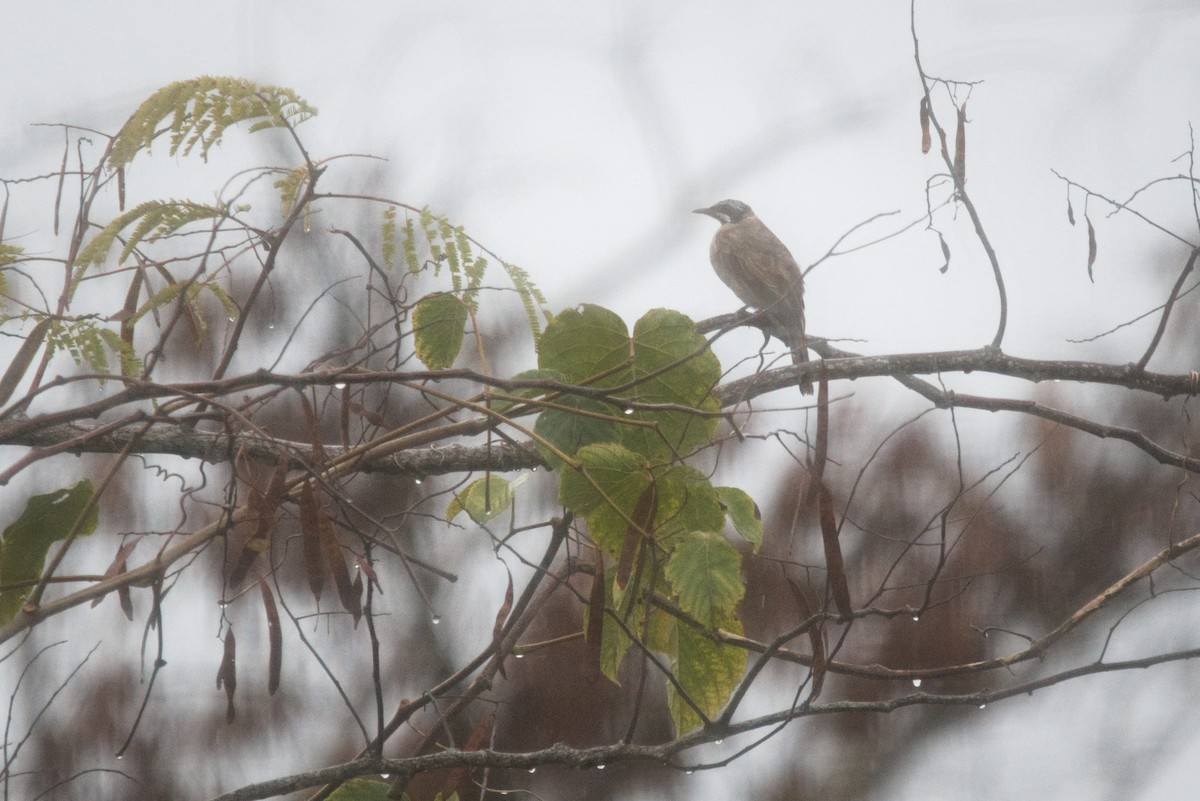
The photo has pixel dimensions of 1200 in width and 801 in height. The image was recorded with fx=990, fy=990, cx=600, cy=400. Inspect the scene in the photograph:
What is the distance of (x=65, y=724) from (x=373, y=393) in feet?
4.92

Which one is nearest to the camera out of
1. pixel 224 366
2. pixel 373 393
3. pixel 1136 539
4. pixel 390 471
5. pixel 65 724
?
pixel 224 366

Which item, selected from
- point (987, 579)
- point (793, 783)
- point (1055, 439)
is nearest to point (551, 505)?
point (793, 783)

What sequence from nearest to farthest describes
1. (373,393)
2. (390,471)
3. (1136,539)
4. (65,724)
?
(390,471), (65,724), (1136,539), (373,393)

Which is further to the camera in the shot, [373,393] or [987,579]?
[373,393]

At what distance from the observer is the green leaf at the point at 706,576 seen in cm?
124

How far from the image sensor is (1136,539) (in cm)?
348

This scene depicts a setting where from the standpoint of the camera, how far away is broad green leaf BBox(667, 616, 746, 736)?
4.69ft

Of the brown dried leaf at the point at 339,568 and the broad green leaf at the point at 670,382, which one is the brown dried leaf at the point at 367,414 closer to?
the brown dried leaf at the point at 339,568

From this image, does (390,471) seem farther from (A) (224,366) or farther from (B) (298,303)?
(B) (298,303)

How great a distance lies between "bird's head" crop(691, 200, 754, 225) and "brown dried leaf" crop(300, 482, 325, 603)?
241cm

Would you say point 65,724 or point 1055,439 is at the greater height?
point 1055,439

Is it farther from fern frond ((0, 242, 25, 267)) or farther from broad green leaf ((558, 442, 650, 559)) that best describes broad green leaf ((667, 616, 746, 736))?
fern frond ((0, 242, 25, 267))

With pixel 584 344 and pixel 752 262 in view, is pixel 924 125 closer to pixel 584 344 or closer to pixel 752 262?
pixel 584 344

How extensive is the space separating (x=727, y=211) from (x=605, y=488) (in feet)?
7.38
